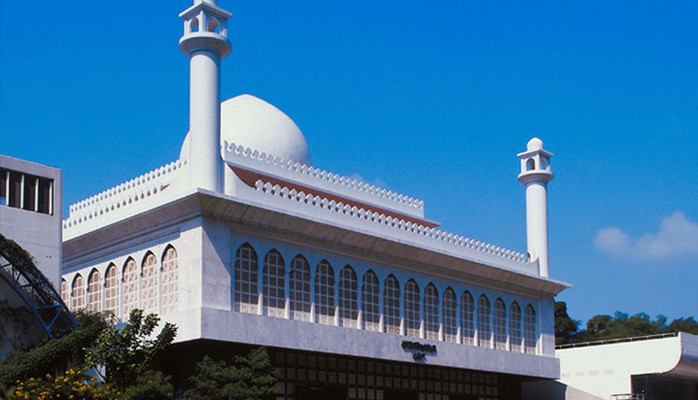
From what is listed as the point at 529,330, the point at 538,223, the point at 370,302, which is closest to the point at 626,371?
the point at 529,330

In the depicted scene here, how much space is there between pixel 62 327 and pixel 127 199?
4832 millimetres

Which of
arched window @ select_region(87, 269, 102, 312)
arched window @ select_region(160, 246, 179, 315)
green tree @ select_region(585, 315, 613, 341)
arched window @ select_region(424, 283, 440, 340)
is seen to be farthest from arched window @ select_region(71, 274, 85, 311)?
green tree @ select_region(585, 315, 613, 341)

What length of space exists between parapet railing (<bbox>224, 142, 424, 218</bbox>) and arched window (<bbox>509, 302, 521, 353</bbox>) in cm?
478

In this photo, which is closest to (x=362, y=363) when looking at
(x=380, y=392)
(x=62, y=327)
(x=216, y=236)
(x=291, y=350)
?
(x=380, y=392)

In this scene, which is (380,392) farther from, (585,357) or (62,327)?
(585,357)

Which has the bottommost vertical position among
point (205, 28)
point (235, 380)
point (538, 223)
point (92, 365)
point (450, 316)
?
point (235, 380)

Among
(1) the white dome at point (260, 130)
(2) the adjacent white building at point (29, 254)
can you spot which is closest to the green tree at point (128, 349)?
(2) the adjacent white building at point (29, 254)

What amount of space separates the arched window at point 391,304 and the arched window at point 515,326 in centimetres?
609

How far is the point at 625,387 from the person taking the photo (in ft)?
120

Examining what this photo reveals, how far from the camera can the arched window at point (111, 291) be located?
2577 cm

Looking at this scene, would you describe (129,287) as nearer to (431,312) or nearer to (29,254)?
(29,254)

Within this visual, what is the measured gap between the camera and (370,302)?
27.6m

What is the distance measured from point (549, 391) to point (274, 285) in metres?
17.9

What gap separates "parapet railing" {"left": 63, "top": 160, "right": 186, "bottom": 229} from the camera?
2580cm
